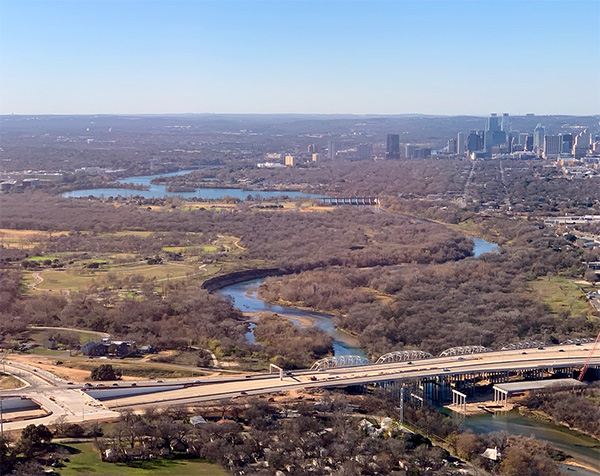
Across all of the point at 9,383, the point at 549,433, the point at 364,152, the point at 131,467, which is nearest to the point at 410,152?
the point at 364,152

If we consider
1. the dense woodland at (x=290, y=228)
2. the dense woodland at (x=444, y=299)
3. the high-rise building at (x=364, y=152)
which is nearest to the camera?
the dense woodland at (x=444, y=299)

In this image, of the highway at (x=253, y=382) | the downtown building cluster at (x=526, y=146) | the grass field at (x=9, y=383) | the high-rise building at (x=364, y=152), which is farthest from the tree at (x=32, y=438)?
the high-rise building at (x=364, y=152)

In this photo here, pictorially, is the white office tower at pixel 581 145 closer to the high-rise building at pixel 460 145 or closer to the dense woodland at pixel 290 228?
the high-rise building at pixel 460 145

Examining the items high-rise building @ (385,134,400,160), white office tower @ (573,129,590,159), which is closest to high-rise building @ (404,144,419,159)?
high-rise building @ (385,134,400,160)

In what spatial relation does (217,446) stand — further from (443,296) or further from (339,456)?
(443,296)

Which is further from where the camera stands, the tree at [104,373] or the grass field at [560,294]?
the grass field at [560,294]

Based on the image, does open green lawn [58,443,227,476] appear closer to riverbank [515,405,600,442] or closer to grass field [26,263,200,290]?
riverbank [515,405,600,442]

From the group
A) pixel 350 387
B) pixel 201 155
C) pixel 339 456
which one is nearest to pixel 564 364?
pixel 350 387
